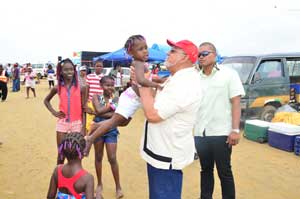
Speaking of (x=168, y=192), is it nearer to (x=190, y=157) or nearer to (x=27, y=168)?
(x=190, y=157)

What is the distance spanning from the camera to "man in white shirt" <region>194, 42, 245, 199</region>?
316cm

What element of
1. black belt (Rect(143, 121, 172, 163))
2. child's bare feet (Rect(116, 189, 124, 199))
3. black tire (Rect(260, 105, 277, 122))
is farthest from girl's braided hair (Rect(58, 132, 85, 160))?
black tire (Rect(260, 105, 277, 122))

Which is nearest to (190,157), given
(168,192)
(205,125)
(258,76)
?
(168,192)

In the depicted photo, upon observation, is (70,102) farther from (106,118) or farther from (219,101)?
(219,101)

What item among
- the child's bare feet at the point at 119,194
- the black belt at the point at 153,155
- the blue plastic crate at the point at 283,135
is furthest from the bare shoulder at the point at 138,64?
the blue plastic crate at the point at 283,135

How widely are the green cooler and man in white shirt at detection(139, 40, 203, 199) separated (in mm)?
5247

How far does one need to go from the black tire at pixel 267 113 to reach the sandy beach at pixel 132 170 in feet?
4.14

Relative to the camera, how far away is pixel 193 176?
15.9 feet

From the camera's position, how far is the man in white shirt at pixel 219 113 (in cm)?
316

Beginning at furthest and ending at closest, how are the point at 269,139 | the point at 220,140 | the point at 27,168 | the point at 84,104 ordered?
1. the point at 269,139
2. the point at 27,168
3. the point at 84,104
4. the point at 220,140

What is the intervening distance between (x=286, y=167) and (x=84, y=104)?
11.8 ft

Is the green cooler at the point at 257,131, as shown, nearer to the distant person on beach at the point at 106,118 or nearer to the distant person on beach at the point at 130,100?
the distant person on beach at the point at 106,118

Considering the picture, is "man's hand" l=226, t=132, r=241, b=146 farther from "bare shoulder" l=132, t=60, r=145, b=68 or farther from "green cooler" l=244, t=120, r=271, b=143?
"green cooler" l=244, t=120, r=271, b=143

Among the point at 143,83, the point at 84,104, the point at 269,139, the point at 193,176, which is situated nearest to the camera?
the point at 143,83
